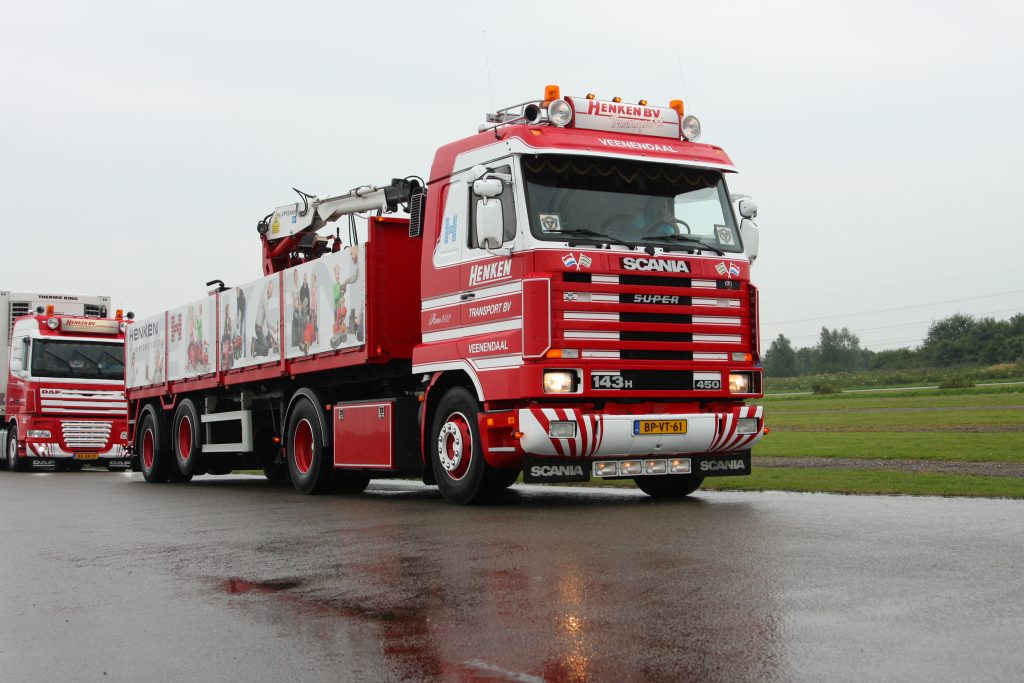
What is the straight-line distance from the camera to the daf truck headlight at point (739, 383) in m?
12.2

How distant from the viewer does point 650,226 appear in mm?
11992

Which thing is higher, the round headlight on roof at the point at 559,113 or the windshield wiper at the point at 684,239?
the round headlight on roof at the point at 559,113

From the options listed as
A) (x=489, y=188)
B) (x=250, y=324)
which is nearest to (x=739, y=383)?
(x=489, y=188)

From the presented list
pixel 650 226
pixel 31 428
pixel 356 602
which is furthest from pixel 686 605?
pixel 31 428

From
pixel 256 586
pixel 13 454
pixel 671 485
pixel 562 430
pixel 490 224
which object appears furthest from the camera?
pixel 13 454

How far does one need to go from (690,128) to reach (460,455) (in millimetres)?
4393

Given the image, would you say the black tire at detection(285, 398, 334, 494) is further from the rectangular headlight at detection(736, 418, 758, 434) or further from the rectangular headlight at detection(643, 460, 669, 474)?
the rectangular headlight at detection(736, 418, 758, 434)

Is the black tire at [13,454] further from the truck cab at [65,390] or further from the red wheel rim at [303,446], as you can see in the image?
the red wheel rim at [303,446]

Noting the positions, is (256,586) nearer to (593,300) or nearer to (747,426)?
(593,300)

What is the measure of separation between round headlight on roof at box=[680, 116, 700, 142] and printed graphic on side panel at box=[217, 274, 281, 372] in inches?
258

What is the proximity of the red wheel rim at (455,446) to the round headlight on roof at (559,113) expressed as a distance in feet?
10.5

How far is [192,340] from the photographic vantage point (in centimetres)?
2027

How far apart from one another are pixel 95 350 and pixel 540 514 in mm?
21450

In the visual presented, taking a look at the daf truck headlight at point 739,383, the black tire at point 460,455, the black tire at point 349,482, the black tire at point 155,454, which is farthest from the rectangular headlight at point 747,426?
the black tire at point 155,454
